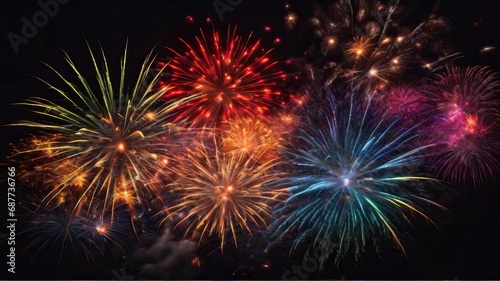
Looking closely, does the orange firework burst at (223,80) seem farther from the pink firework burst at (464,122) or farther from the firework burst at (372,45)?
the pink firework burst at (464,122)

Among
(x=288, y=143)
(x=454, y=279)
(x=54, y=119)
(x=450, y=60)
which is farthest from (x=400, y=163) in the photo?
(x=54, y=119)

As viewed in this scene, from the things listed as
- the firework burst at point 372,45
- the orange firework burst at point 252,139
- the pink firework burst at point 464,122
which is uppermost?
the firework burst at point 372,45

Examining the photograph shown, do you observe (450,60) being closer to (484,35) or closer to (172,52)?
(484,35)

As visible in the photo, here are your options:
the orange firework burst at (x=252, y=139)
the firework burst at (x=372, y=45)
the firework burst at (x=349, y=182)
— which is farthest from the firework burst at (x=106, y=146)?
the firework burst at (x=372, y=45)

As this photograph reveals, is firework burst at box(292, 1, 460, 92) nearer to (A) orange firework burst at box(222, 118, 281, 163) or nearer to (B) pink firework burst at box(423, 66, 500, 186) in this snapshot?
(B) pink firework burst at box(423, 66, 500, 186)

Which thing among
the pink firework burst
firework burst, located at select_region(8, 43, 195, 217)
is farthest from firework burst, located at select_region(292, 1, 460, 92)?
firework burst, located at select_region(8, 43, 195, 217)

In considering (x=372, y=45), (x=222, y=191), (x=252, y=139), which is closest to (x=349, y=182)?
(x=252, y=139)
